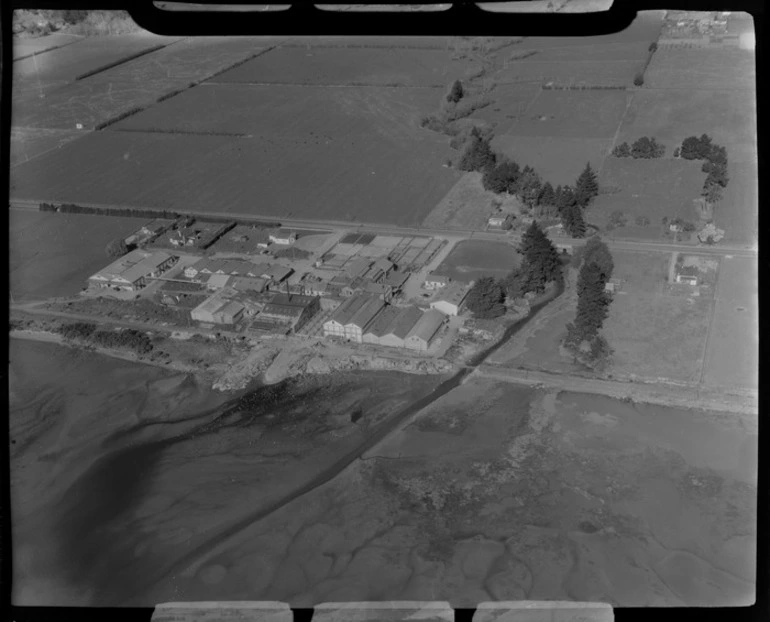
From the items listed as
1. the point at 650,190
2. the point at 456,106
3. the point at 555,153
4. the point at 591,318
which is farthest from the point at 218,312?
the point at 456,106

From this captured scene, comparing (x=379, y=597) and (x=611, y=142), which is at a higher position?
(x=611, y=142)

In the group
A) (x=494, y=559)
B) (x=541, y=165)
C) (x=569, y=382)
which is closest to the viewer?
(x=494, y=559)

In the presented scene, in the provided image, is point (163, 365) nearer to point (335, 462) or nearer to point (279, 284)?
point (279, 284)

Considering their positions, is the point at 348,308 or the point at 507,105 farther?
the point at 507,105

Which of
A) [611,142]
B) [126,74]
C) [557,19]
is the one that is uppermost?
[557,19]

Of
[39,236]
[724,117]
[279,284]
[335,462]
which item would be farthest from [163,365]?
[724,117]

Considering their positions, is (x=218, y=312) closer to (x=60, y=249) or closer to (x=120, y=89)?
(x=60, y=249)
